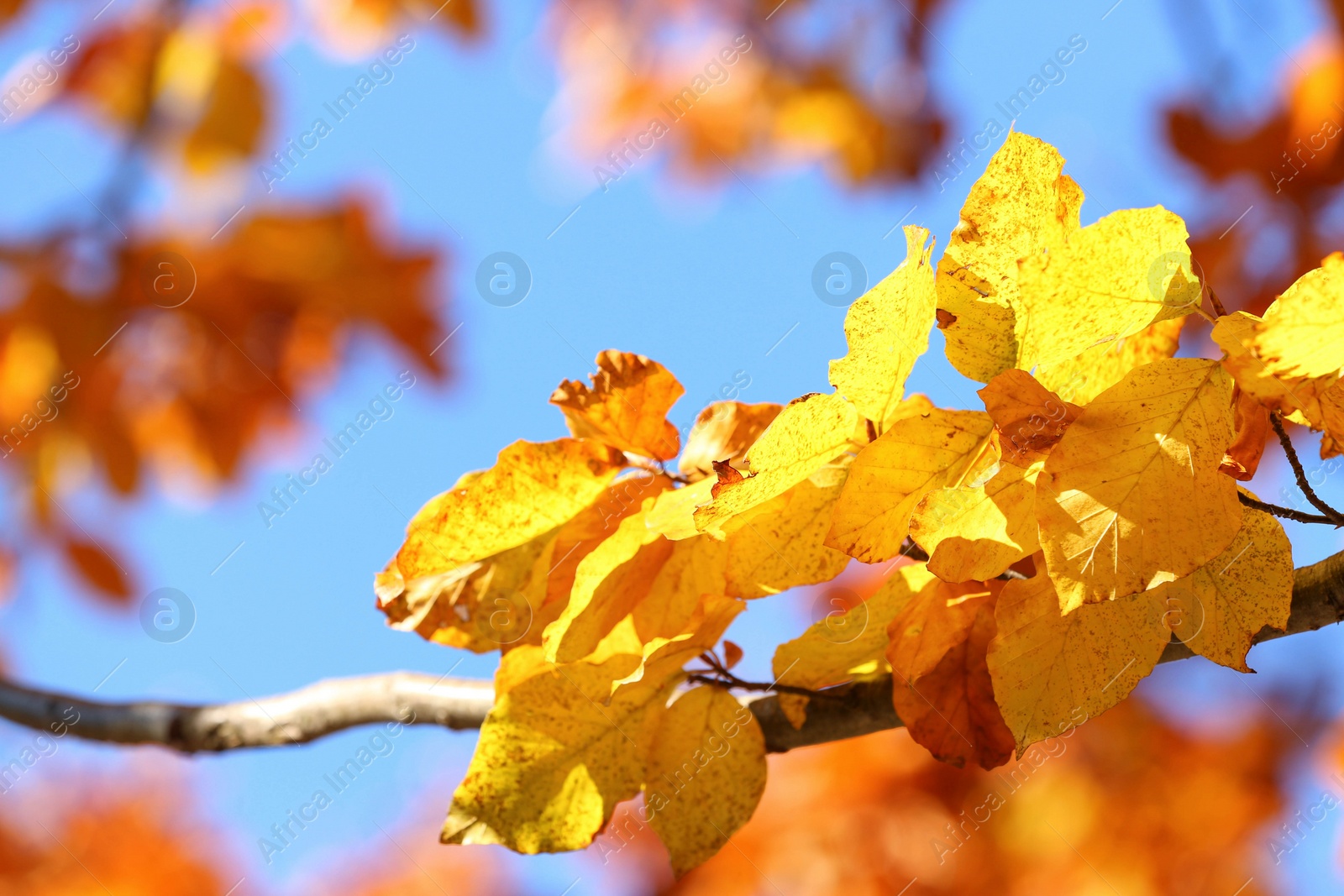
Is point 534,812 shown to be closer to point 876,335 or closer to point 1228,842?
point 876,335

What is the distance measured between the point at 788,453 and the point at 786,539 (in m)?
0.05

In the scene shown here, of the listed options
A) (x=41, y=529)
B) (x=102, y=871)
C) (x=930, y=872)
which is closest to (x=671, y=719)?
(x=41, y=529)

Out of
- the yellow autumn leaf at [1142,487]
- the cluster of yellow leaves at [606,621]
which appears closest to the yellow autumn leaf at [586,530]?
the cluster of yellow leaves at [606,621]

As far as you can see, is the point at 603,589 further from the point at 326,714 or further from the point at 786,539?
the point at 326,714

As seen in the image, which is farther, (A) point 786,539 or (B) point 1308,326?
(A) point 786,539

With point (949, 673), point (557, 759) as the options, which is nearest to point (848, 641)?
point (949, 673)

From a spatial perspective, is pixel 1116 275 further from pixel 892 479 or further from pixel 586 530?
pixel 586 530

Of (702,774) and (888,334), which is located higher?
(888,334)

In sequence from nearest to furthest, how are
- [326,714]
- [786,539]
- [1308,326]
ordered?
[1308,326]
[786,539]
[326,714]

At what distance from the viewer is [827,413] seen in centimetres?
39

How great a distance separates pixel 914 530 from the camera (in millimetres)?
358

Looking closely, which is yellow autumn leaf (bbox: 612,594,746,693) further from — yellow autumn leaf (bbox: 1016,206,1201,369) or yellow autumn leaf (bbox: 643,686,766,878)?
yellow autumn leaf (bbox: 1016,206,1201,369)

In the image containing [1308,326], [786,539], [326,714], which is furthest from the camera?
[326,714]

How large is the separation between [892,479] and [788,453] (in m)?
0.04
